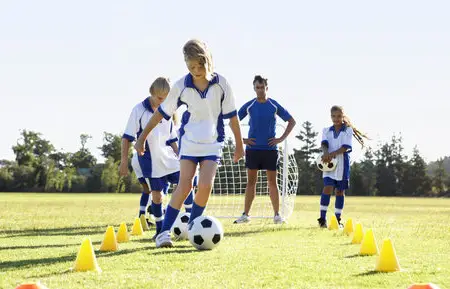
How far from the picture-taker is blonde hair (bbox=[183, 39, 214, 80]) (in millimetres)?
6195

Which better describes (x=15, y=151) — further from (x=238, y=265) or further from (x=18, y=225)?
(x=238, y=265)

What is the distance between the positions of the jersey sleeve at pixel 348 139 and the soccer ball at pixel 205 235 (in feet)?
15.5

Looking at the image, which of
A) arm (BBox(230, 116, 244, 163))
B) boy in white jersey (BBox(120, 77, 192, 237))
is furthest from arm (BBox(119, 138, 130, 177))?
arm (BBox(230, 116, 244, 163))

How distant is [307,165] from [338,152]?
173 feet

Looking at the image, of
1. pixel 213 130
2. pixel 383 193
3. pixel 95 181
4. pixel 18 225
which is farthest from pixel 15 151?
pixel 213 130

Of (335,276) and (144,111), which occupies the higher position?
(144,111)

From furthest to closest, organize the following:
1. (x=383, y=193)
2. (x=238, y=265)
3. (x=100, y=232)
Result: (x=383, y=193) → (x=100, y=232) → (x=238, y=265)

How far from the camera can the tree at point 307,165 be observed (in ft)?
190

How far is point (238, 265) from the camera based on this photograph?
5.18 m

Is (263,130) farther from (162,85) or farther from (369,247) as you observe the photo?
(369,247)

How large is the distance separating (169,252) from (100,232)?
134 inches

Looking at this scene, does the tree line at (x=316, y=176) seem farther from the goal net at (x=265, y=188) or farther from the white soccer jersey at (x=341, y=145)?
the white soccer jersey at (x=341, y=145)

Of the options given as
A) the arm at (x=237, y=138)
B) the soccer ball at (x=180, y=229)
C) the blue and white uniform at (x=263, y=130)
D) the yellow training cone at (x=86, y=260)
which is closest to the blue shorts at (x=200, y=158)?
the arm at (x=237, y=138)

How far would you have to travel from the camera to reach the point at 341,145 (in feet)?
35.0
